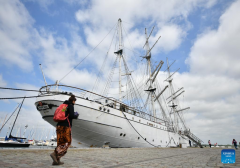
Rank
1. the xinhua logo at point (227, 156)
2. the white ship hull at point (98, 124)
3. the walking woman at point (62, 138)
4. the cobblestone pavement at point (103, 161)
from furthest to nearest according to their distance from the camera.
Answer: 1. the white ship hull at point (98, 124)
2. the cobblestone pavement at point (103, 161)
3. the walking woman at point (62, 138)
4. the xinhua logo at point (227, 156)

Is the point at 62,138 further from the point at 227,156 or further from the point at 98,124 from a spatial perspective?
the point at 98,124

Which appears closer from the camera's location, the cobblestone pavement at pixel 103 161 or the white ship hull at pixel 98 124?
the cobblestone pavement at pixel 103 161

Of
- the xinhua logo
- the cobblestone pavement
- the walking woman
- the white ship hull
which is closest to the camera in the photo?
the xinhua logo

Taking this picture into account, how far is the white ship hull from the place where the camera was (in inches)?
482

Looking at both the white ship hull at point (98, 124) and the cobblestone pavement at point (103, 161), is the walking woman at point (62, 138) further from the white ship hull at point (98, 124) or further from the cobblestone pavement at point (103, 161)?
the white ship hull at point (98, 124)

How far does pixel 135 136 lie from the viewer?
17.6 m

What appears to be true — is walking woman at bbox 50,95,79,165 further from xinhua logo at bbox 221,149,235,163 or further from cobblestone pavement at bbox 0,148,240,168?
xinhua logo at bbox 221,149,235,163

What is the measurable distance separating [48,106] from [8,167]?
928cm

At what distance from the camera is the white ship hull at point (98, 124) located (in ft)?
40.2

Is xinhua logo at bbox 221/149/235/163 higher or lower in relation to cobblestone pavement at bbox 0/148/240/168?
higher

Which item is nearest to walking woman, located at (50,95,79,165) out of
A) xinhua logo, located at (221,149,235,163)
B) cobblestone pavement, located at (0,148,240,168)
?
cobblestone pavement, located at (0,148,240,168)

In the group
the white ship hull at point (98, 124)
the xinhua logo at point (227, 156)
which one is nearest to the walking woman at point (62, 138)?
the xinhua logo at point (227, 156)

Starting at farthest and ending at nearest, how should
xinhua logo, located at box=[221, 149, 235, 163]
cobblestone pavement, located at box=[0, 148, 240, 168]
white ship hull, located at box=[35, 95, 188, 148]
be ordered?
white ship hull, located at box=[35, 95, 188, 148], cobblestone pavement, located at box=[0, 148, 240, 168], xinhua logo, located at box=[221, 149, 235, 163]

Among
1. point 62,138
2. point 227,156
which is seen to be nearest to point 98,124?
point 62,138
